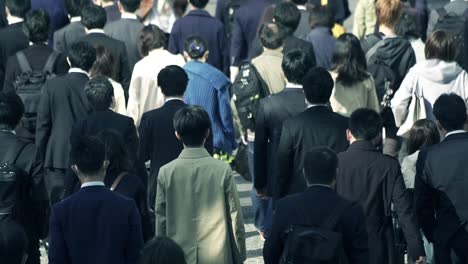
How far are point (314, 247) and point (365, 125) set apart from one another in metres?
1.86

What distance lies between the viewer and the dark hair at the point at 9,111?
9039mm

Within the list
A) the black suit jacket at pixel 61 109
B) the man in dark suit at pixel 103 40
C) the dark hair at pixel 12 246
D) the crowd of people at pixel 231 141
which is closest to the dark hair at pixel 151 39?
the crowd of people at pixel 231 141

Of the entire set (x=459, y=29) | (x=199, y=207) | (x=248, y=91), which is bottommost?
(x=459, y=29)

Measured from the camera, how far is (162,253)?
5.57 meters

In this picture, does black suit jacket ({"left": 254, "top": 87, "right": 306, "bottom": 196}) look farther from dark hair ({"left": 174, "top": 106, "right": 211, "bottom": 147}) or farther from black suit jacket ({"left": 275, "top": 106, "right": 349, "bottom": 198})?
dark hair ({"left": 174, "top": 106, "right": 211, "bottom": 147})

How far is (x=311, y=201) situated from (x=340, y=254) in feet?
1.15

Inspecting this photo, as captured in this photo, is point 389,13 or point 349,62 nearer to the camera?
point 349,62

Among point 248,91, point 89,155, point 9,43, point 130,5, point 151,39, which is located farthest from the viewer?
point 130,5

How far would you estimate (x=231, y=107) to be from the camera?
39.2 feet

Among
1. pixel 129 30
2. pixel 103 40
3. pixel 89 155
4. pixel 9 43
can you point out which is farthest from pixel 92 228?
pixel 129 30

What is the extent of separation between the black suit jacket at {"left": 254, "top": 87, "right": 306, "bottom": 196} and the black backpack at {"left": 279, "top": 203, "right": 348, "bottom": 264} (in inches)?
109

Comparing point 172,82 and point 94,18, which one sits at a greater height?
point 172,82

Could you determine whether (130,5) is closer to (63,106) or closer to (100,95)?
(63,106)

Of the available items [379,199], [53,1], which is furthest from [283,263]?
[53,1]
